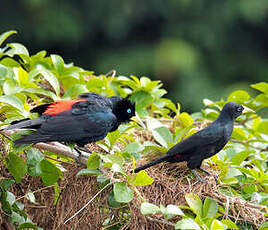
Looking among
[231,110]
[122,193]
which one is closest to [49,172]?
[122,193]

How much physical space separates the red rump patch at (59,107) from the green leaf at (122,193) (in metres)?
0.69

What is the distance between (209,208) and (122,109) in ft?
3.35

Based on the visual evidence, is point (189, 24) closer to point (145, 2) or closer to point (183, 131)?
point (145, 2)

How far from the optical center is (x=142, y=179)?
2.53 meters

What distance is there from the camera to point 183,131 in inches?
123

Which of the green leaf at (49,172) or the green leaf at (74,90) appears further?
the green leaf at (74,90)

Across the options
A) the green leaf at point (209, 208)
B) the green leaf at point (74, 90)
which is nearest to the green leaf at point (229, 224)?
the green leaf at point (209, 208)

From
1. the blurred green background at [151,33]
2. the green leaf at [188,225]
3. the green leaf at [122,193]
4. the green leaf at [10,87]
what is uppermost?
the green leaf at [10,87]

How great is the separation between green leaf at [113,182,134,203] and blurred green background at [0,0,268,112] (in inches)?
354

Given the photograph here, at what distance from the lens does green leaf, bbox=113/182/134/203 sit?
247 cm

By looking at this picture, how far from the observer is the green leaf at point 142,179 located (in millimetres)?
2520

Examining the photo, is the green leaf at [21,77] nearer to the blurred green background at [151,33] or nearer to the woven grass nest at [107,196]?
the woven grass nest at [107,196]

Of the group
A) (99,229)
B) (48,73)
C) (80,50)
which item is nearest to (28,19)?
(80,50)

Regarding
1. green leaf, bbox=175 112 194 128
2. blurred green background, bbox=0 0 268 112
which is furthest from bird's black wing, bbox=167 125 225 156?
blurred green background, bbox=0 0 268 112
